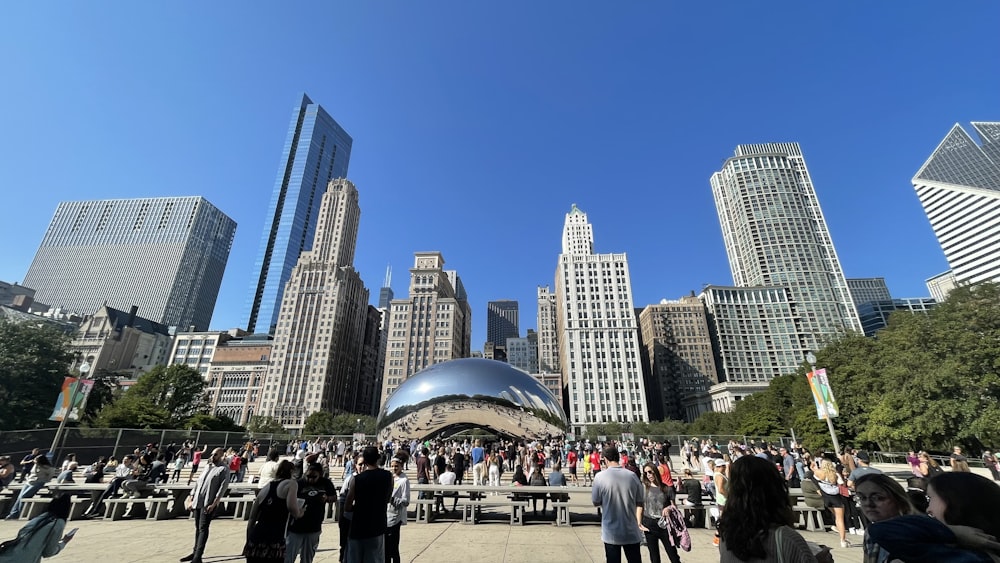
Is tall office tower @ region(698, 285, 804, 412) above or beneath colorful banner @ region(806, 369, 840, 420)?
above

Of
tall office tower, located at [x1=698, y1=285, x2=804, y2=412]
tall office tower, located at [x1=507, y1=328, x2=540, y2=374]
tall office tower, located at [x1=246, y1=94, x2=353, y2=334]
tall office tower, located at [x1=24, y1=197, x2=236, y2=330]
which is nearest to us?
tall office tower, located at [x1=698, y1=285, x2=804, y2=412]

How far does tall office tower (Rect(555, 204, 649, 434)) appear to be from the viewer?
94.6m

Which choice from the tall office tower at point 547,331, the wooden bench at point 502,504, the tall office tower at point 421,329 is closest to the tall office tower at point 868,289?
the tall office tower at point 547,331

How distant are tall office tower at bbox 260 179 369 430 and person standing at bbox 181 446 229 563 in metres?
106

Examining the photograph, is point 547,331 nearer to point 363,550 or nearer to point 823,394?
point 823,394

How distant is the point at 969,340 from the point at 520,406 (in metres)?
29.8

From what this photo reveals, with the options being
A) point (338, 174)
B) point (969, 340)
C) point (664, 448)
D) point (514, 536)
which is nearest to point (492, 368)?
point (664, 448)

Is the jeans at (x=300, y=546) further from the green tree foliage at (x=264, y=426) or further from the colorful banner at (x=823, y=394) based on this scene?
the green tree foliage at (x=264, y=426)

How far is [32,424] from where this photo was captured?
101 feet

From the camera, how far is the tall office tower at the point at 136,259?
136 m

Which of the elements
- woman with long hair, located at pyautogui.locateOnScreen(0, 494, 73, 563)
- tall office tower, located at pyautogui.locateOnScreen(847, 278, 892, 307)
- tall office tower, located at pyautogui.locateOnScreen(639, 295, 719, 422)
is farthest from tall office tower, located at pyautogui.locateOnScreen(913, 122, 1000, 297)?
woman with long hair, located at pyautogui.locateOnScreen(0, 494, 73, 563)

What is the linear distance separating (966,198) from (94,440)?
159 m

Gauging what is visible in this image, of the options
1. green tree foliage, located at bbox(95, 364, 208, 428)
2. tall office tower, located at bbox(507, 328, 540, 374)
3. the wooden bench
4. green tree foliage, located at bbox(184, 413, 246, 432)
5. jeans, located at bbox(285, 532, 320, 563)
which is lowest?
the wooden bench

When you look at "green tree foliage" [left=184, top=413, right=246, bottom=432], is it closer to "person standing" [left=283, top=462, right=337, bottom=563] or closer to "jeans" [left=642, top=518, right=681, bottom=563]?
"person standing" [left=283, top=462, right=337, bottom=563]
